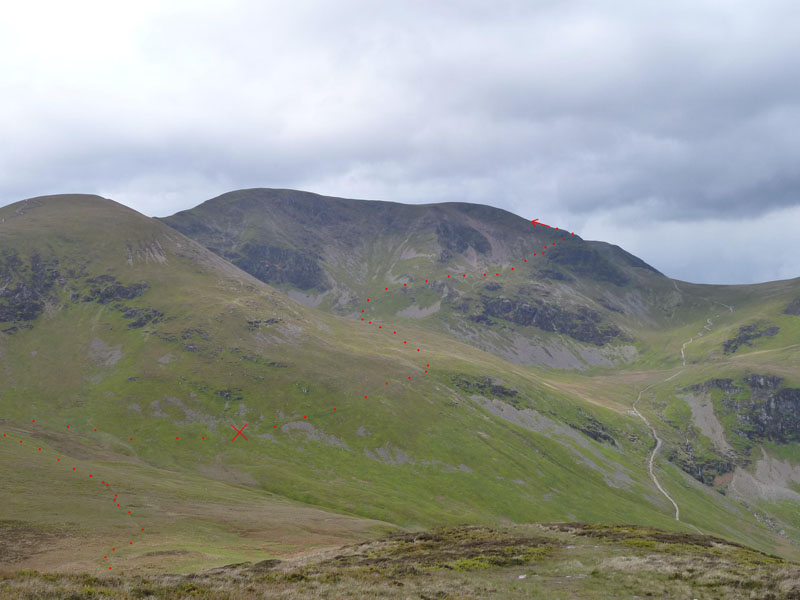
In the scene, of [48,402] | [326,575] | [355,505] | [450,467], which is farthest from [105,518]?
[48,402]

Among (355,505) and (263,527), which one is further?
(355,505)

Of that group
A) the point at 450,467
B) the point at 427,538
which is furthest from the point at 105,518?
the point at 450,467

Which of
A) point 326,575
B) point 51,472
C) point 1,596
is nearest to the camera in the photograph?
point 1,596

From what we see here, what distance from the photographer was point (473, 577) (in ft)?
139

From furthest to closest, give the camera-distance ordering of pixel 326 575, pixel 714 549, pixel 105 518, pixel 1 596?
pixel 105 518, pixel 714 549, pixel 326 575, pixel 1 596

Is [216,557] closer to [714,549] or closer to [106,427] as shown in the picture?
[714,549]

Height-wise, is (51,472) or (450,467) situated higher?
(51,472)

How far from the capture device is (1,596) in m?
29.1

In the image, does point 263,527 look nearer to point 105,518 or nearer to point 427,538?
point 105,518

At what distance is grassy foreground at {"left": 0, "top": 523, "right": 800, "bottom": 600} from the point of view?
1336 inches

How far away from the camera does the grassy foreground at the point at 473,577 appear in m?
33.9

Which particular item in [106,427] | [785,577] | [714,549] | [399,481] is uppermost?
[785,577]

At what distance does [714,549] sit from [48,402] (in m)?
217

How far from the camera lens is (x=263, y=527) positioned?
290 feet
